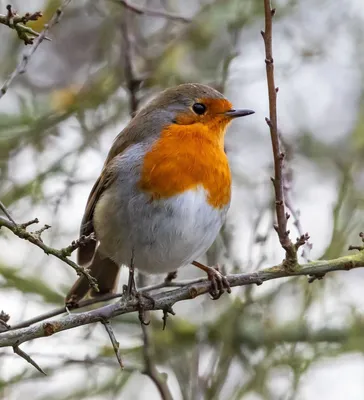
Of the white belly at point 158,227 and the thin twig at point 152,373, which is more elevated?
the white belly at point 158,227

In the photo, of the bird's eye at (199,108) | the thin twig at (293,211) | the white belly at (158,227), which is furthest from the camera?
the bird's eye at (199,108)

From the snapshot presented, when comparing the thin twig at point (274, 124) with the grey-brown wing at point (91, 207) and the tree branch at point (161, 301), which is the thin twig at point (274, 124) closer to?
the tree branch at point (161, 301)

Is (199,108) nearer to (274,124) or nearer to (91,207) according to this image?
(91,207)

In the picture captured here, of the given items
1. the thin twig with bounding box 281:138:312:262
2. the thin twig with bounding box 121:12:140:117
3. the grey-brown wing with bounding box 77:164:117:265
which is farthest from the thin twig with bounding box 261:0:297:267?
the thin twig with bounding box 121:12:140:117

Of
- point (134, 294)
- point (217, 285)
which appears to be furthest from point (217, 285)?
point (134, 294)

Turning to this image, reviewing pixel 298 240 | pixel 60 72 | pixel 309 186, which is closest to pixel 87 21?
pixel 60 72

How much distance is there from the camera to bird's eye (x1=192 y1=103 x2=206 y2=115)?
3.94 m

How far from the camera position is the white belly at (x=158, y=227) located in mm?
3508

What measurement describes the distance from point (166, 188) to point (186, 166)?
0.16 m

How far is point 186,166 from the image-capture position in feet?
11.7

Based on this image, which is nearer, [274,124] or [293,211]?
[274,124]

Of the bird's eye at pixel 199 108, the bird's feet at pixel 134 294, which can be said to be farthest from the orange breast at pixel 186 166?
the bird's feet at pixel 134 294

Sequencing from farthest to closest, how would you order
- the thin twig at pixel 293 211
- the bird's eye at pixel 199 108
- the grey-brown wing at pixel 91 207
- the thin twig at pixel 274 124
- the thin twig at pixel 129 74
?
the thin twig at pixel 129 74 < the bird's eye at pixel 199 108 < the grey-brown wing at pixel 91 207 < the thin twig at pixel 293 211 < the thin twig at pixel 274 124

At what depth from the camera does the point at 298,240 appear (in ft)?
8.59
